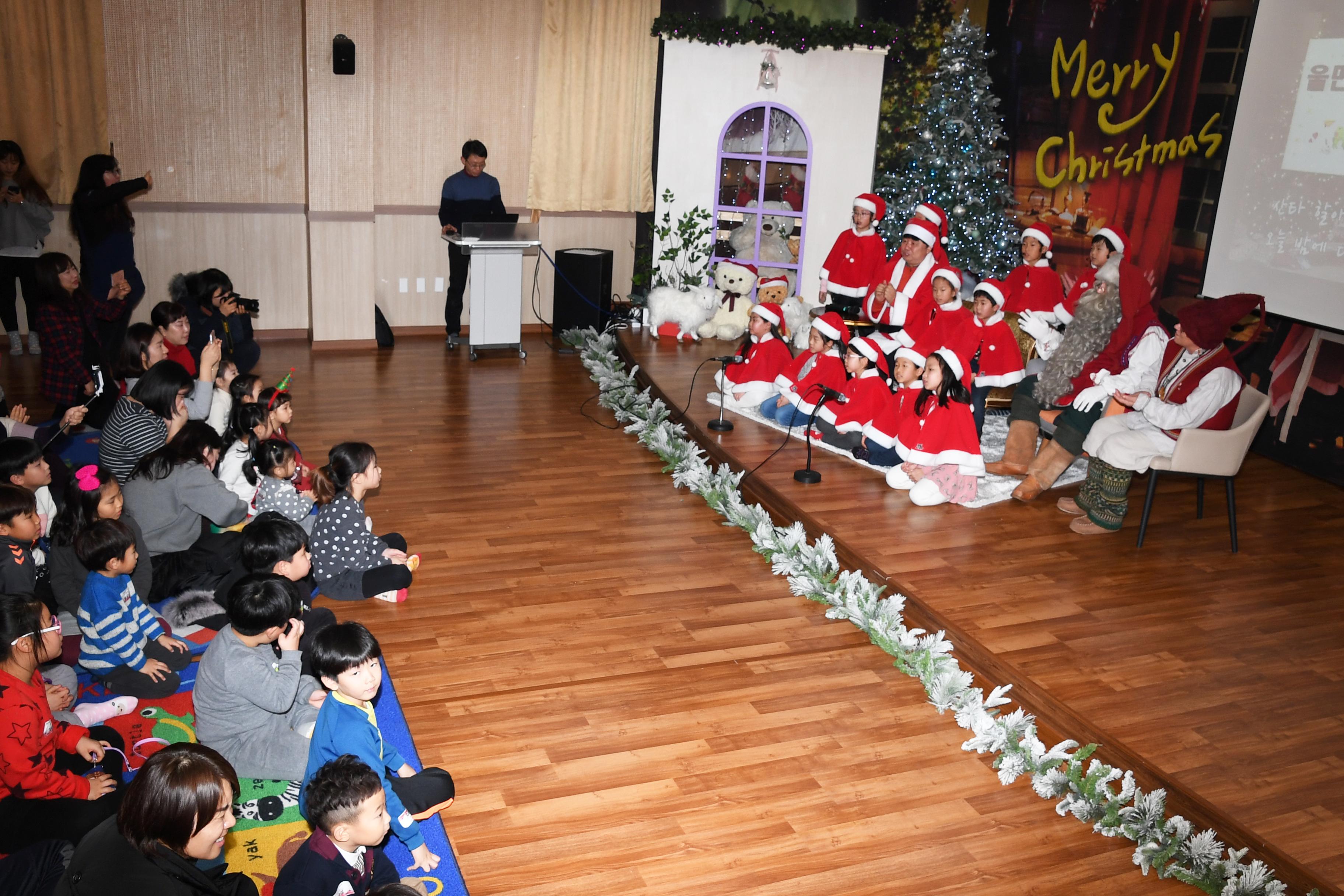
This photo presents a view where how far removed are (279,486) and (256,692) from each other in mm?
1694

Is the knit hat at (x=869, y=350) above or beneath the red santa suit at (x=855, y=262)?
beneath

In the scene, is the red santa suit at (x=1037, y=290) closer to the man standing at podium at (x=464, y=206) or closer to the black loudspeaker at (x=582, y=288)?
the black loudspeaker at (x=582, y=288)

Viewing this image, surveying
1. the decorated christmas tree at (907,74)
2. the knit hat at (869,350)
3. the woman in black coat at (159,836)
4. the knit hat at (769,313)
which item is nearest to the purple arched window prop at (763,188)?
the decorated christmas tree at (907,74)

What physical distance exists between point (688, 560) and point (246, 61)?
5.85 m

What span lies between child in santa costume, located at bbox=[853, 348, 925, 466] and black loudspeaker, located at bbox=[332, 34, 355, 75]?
15.9ft

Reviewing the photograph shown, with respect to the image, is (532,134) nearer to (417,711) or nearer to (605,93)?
(605,93)

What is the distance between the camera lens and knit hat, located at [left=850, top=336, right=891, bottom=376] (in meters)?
6.35

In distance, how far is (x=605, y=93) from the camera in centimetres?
913

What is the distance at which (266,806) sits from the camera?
325cm

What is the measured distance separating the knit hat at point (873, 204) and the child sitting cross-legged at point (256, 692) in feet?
18.5

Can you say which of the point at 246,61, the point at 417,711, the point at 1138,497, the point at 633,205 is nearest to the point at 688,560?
the point at 417,711

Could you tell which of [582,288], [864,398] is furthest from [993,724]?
[582,288]

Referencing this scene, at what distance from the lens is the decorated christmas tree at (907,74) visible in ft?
30.9

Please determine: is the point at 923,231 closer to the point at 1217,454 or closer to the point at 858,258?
the point at 858,258
